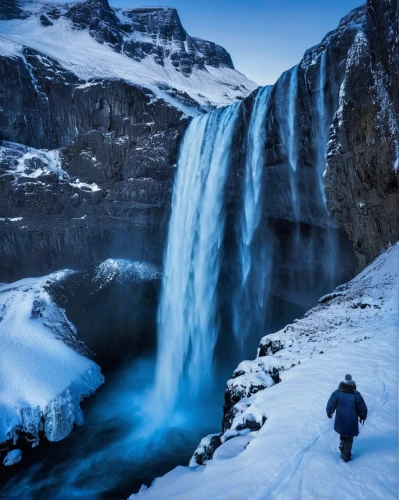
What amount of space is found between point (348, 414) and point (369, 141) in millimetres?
13085

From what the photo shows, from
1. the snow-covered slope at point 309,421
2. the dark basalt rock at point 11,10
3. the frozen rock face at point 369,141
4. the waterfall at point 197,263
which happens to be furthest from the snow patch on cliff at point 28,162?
the dark basalt rock at point 11,10

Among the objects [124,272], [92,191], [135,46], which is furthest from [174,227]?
[135,46]

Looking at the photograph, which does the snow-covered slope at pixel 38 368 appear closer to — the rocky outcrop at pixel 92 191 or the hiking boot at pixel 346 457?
the rocky outcrop at pixel 92 191

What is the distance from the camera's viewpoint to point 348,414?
500 cm

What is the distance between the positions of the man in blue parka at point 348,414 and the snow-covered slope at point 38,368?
1799cm

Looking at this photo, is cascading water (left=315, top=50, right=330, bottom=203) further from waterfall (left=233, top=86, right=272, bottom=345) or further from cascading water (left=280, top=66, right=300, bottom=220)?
waterfall (left=233, top=86, right=272, bottom=345)

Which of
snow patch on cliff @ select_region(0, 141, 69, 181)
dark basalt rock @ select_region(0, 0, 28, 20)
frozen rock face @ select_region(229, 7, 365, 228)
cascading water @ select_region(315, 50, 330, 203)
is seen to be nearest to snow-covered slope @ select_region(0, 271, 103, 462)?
snow patch on cliff @ select_region(0, 141, 69, 181)

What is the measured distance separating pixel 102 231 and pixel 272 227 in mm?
16266

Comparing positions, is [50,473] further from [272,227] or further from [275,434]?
[272,227]

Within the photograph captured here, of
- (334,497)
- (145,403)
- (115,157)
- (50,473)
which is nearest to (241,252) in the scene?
(145,403)

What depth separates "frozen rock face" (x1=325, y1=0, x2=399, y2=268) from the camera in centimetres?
1310

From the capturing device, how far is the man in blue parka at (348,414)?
496cm

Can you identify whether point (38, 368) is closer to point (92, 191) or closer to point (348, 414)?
point (92, 191)

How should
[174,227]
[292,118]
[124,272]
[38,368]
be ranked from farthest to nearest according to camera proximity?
[124,272] → [174,227] → [38,368] → [292,118]
